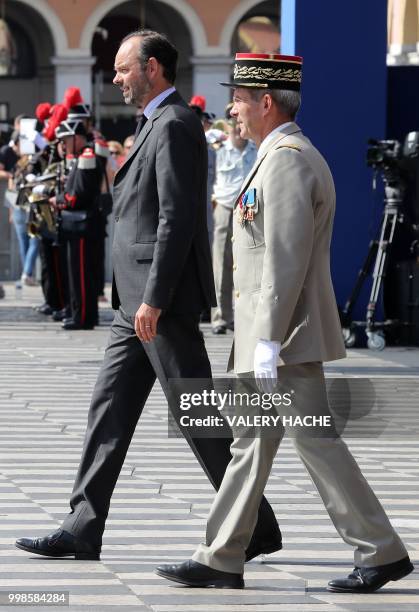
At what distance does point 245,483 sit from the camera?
16.8 feet

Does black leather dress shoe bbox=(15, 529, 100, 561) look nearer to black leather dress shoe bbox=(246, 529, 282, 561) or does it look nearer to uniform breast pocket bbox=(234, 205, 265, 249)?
black leather dress shoe bbox=(246, 529, 282, 561)

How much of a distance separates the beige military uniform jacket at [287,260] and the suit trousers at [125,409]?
0.37m

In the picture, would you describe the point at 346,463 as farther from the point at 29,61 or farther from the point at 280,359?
the point at 29,61

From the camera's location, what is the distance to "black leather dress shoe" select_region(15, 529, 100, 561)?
556 centimetres

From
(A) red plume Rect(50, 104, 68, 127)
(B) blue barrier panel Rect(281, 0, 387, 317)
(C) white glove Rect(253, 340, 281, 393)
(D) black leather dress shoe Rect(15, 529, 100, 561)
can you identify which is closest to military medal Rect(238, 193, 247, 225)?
(C) white glove Rect(253, 340, 281, 393)

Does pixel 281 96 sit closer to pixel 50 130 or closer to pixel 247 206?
pixel 247 206

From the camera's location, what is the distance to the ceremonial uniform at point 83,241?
1438 cm

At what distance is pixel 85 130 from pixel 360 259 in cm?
280

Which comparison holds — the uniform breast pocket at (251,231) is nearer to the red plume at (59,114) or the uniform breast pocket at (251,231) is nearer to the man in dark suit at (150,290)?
the man in dark suit at (150,290)

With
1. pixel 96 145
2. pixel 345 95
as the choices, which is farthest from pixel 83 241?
pixel 345 95

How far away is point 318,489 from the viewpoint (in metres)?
5.10

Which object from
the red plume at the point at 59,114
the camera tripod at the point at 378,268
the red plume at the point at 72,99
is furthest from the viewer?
the red plume at the point at 59,114

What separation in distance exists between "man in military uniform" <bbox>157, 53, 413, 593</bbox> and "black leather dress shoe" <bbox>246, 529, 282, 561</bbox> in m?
0.28

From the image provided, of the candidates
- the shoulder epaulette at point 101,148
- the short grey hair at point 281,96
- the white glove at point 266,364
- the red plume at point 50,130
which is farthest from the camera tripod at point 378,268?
the white glove at point 266,364
